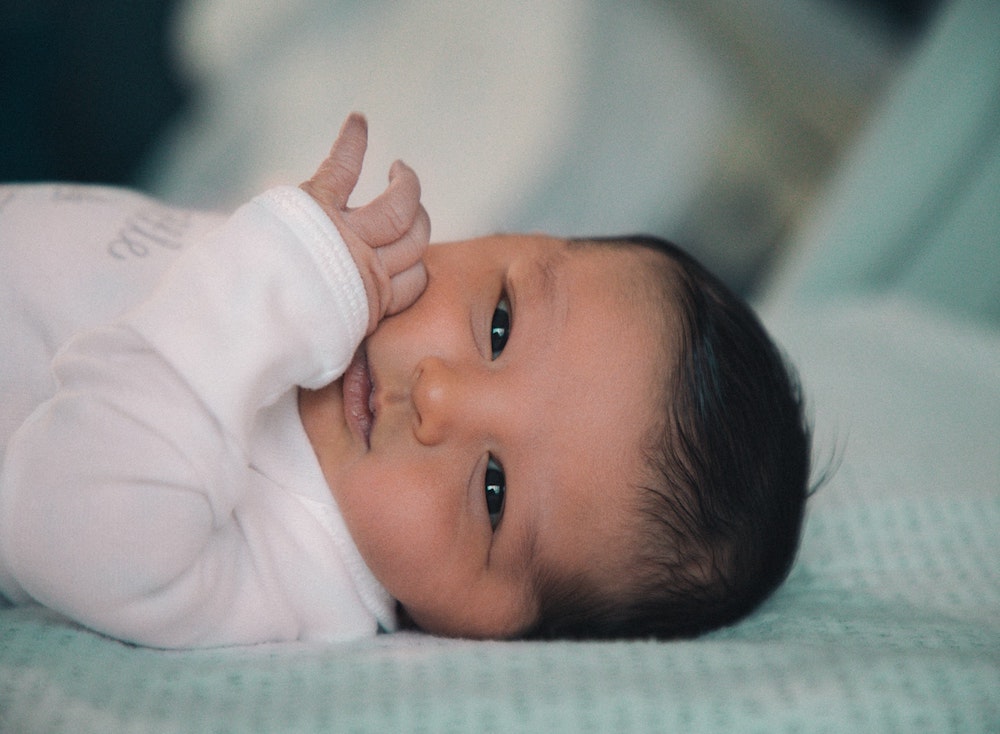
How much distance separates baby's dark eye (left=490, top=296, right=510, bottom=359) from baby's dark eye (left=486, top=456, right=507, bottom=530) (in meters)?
0.11

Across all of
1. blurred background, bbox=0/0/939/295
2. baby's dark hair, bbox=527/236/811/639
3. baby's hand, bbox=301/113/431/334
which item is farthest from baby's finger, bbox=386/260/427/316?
blurred background, bbox=0/0/939/295

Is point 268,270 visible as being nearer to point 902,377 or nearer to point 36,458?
point 36,458

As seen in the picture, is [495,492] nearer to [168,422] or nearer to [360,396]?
[360,396]

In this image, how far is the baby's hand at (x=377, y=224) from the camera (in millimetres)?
741

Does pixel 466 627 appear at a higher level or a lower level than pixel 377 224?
lower

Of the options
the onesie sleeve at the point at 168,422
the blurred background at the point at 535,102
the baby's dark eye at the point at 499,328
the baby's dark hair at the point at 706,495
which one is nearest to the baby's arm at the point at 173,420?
the onesie sleeve at the point at 168,422

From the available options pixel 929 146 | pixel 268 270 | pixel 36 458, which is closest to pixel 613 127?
pixel 929 146

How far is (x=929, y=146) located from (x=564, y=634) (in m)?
1.15

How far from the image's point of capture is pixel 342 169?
30.1 inches

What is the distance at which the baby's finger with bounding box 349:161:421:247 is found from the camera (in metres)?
0.76

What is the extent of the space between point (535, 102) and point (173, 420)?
1.27 meters

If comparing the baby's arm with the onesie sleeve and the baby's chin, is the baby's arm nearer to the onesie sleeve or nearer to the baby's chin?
the onesie sleeve

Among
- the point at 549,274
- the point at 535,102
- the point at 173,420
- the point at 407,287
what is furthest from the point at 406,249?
the point at 535,102

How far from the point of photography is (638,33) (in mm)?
1791
